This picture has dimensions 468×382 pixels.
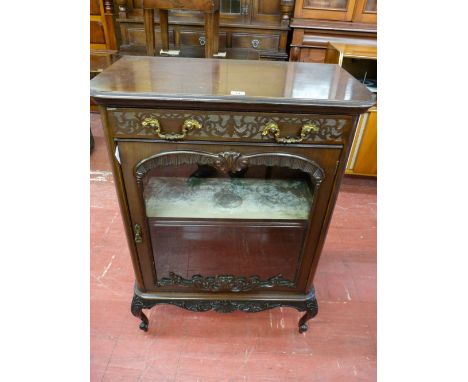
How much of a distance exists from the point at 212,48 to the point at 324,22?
0.69 m

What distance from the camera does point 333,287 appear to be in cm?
130

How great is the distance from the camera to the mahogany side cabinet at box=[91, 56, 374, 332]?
0.67 m

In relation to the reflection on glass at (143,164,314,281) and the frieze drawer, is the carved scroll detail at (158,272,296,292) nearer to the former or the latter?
the reflection on glass at (143,164,314,281)

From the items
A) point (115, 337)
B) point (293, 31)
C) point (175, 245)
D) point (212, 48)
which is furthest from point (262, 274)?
point (293, 31)

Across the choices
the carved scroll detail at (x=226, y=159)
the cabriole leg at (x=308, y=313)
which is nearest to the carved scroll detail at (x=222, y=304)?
the cabriole leg at (x=308, y=313)

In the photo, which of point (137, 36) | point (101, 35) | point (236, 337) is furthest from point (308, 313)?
point (101, 35)

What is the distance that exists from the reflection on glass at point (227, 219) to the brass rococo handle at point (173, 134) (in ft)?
0.73

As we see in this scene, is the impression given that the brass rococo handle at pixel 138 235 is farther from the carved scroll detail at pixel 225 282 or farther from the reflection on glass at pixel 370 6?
the reflection on glass at pixel 370 6

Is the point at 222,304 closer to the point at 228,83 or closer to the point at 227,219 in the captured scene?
the point at 227,219

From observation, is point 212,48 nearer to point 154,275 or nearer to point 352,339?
point 154,275

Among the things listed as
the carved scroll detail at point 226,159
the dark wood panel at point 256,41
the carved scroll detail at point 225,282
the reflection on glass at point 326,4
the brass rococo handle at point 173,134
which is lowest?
the carved scroll detail at point 225,282

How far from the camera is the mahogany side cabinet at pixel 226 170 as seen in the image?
2.20ft

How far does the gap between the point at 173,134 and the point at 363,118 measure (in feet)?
4.33

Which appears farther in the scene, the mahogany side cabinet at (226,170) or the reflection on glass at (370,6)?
the reflection on glass at (370,6)
